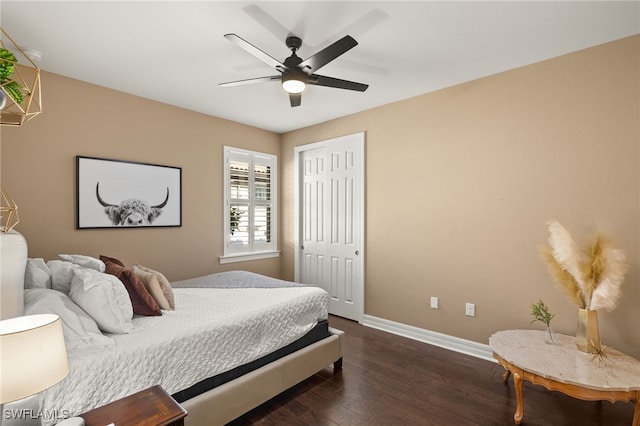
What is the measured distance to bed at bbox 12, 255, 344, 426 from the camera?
152 cm

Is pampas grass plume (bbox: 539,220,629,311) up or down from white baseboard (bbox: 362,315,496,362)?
up

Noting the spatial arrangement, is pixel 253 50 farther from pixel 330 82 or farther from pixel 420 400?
pixel 420 400

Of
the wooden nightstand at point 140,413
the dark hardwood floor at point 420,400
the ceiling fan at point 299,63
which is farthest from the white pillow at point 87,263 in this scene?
the ceiling fan at point 299,63

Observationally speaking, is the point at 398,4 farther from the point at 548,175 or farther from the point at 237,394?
the point at 237,394

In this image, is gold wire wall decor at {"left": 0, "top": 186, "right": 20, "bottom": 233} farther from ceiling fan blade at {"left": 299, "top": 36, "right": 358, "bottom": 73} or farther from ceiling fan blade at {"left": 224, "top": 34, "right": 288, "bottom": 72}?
ceiling fan blade at {"left": 299, "top": 36, "right": 358, "bottom": 73}

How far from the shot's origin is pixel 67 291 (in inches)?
77.5

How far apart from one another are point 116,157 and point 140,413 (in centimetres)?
273

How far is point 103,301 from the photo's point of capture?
69.0 inches

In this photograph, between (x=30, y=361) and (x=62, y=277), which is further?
(x=62, y=277)

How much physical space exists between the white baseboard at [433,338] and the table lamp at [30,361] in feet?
10.3

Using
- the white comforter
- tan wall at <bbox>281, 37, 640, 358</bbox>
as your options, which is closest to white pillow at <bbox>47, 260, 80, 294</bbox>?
the white comforter

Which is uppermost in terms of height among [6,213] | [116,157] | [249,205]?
[116,157]

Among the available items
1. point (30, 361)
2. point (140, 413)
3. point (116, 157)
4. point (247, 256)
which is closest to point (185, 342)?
point (140, 413)

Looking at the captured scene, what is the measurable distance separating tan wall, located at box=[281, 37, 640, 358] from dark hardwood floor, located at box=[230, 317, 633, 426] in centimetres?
49
